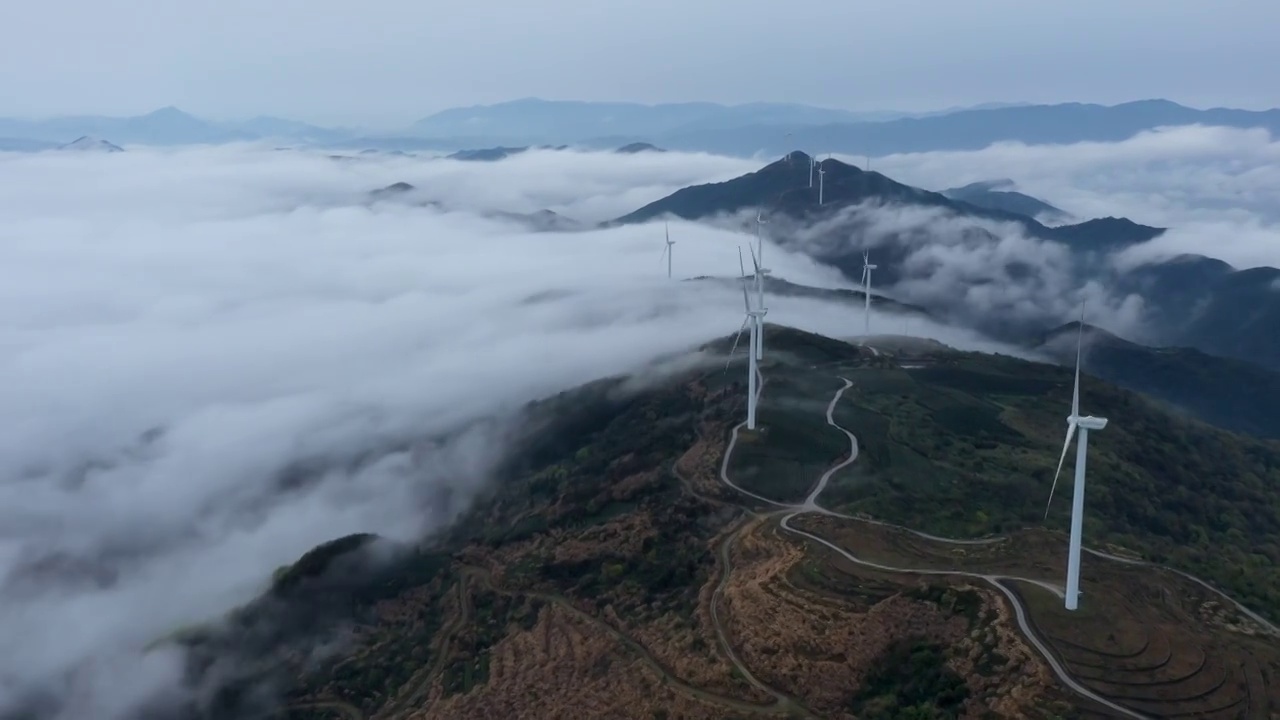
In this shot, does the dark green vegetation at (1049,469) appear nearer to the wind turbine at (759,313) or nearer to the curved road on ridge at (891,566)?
the curved road on ridge at (891,566)

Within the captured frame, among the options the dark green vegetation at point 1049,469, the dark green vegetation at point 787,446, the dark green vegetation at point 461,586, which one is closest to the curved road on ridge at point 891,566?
the dark green vegetation at point 787,446

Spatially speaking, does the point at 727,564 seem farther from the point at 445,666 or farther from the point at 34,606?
the point at 34,606

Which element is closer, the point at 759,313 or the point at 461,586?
the point at 461,586

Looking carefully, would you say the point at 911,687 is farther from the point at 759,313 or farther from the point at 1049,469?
the point at 759,313

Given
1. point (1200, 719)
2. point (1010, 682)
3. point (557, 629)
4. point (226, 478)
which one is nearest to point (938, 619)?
point (1010, 682)

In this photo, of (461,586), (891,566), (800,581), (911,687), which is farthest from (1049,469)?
(461,586)

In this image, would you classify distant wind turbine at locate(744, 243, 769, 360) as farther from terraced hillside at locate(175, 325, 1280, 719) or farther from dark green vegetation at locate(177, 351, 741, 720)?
dark green vegetation at locate(177, 351, 741, 720)

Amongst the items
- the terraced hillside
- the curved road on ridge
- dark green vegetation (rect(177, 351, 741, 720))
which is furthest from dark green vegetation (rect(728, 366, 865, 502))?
dark green vegetation (rect(177, 351, 741, 720))
